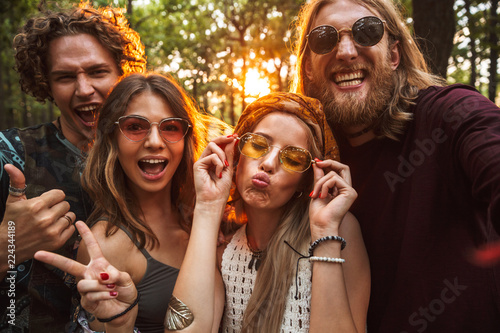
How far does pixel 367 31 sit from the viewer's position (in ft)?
9.65

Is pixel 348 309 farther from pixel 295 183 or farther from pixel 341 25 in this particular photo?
pixel 341 25

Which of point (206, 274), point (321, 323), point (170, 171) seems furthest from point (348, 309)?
point (170, 171)

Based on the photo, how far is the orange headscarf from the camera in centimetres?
271

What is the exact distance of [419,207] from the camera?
2.46 meters

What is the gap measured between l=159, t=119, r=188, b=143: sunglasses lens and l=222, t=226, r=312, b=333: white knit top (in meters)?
0.99

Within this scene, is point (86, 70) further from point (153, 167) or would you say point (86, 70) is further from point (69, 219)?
point (69, 219)

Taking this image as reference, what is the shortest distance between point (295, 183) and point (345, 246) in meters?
0.58

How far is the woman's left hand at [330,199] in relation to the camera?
2.36m

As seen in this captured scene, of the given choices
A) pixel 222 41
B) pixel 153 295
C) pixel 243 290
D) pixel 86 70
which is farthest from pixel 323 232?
pixel 222 41

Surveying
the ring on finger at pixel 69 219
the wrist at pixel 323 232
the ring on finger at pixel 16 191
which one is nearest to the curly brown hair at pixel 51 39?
the ring on finger at pixel 16 191

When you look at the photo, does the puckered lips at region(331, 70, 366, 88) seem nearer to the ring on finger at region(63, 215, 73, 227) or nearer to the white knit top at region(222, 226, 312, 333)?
the white knit top at region(222, 226, 312, 333)

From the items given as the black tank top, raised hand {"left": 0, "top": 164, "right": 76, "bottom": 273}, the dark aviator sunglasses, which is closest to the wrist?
the black tank top

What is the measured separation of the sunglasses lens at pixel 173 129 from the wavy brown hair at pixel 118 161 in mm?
93

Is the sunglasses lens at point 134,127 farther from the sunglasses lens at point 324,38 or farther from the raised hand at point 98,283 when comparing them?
the sunglasses lens at point 324,38
